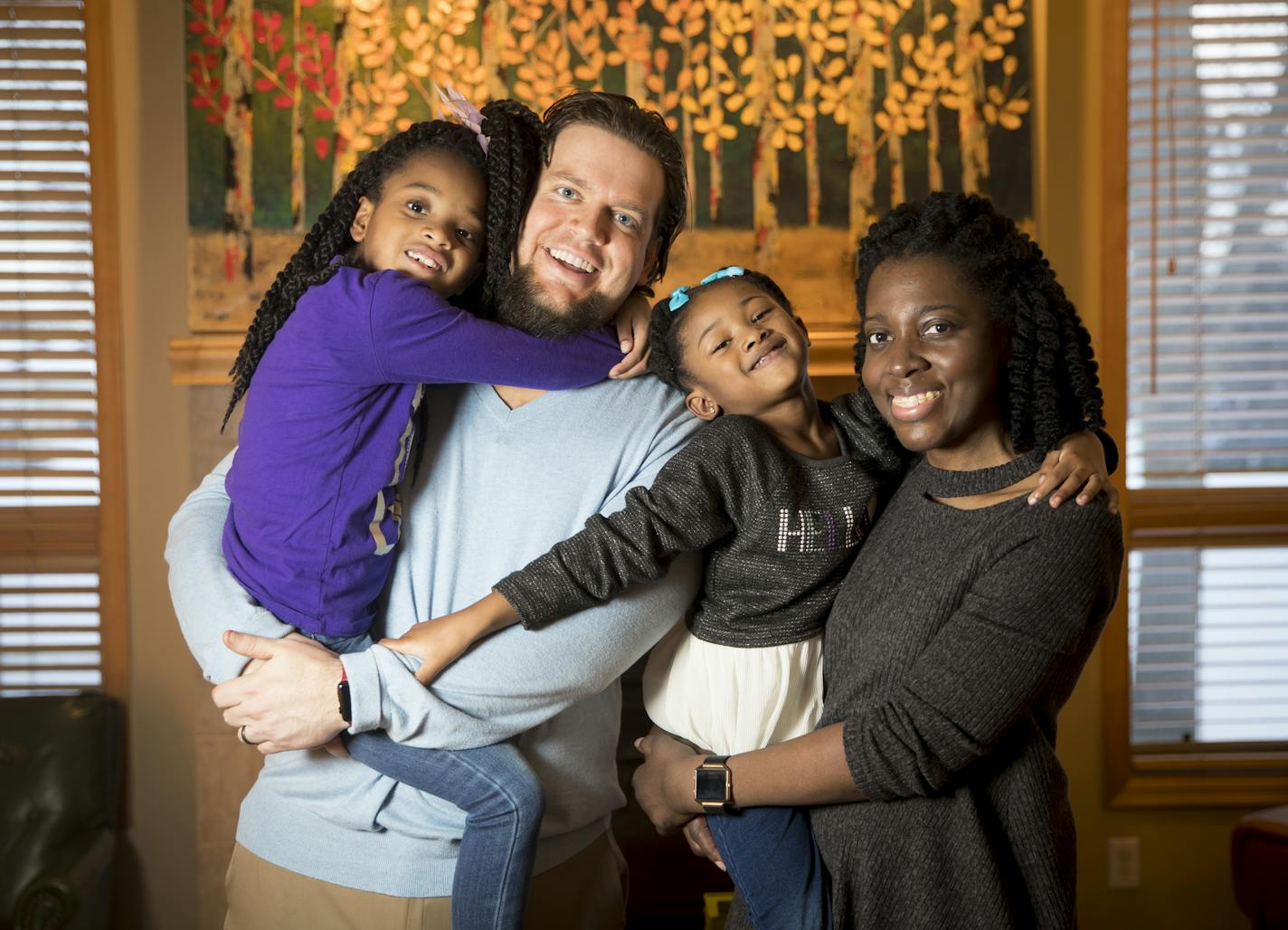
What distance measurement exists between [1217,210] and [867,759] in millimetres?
2879

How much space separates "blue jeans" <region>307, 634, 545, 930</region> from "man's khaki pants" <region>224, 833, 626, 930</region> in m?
0.09

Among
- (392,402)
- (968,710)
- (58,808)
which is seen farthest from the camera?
(58,808)

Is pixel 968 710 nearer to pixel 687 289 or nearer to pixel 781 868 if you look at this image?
pixel 781 868

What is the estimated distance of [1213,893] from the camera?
11.6 feet

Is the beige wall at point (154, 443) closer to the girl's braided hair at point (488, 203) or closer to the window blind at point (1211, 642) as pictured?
the girl's braided hair at point (488, 203)

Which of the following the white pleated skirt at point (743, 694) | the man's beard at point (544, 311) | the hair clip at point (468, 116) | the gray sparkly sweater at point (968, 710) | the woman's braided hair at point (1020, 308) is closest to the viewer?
the gray sparkly sweater at point (968, 710)

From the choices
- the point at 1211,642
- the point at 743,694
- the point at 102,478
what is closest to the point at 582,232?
the point at 743,694

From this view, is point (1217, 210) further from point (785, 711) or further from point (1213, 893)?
point (785, 711)

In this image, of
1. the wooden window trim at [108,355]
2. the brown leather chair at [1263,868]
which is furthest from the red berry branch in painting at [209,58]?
the brown leather chair at [1263,868]

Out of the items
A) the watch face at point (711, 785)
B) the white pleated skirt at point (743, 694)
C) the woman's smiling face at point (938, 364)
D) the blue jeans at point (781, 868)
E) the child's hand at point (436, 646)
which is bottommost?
the blue jeans at point (781, 868)

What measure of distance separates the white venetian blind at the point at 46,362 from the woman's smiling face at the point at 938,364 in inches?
112

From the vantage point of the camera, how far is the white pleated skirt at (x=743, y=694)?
1484 mm

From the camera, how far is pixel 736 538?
1.51 metres

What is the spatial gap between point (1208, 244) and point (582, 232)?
2.65 meters
